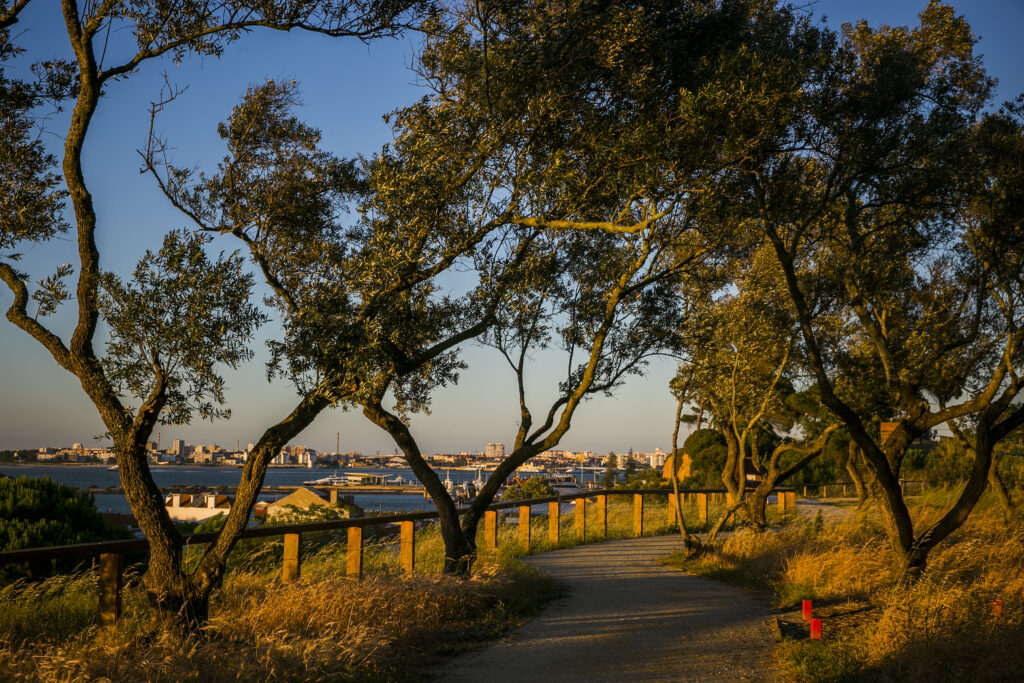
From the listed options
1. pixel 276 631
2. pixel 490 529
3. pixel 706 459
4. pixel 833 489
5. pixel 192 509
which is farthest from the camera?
pixel 192 509

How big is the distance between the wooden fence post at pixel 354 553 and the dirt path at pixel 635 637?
78.4 inches

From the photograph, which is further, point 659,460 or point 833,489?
point 659,460

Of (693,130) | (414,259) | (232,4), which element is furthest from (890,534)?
(232,4)

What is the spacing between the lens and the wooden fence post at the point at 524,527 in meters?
16.1

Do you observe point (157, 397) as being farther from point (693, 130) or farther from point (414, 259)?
point (693, 130)

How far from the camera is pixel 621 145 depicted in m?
9.77

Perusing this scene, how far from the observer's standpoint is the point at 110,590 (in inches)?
254

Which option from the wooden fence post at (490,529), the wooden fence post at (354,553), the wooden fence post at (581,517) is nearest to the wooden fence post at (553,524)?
the wooden fence post at (581,517)

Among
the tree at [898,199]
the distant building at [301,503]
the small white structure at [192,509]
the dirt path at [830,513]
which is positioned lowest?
the small white structure at [192,509]

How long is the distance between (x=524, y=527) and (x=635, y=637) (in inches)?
321

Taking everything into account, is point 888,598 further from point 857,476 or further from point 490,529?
point 857,476

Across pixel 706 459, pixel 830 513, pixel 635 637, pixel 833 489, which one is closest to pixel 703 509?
pixel 830 513

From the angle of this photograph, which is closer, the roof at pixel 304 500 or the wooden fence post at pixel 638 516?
the roof at pixel 304 500

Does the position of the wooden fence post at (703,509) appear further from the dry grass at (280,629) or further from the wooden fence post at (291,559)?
the wooden fence post at (291,559)
